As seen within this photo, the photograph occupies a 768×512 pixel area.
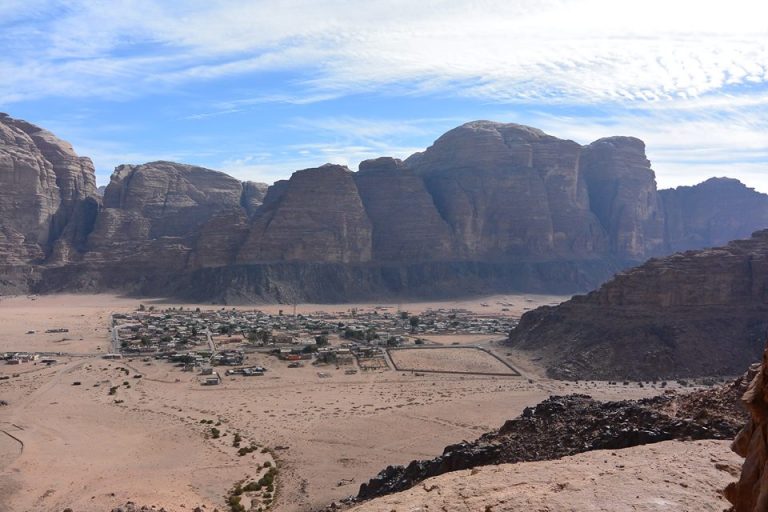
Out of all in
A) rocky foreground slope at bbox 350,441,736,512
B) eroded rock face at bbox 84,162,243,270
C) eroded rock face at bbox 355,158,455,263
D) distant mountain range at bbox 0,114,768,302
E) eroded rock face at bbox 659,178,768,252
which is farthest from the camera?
eroded rock face at bbox 659,178,768,252

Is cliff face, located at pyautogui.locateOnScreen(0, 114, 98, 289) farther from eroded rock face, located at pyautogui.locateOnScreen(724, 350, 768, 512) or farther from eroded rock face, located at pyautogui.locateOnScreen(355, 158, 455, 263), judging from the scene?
eroded rock face, located at pyautogui.locateOnScreen(724, 350, 768, 512)

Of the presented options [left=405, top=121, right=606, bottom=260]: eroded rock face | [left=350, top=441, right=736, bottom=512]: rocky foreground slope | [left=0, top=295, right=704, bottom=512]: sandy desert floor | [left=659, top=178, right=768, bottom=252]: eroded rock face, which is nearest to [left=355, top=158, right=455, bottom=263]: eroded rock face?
[left=405, top=121, right=606, bottom=260]: eroded rock face

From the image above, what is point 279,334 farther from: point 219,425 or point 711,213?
point 711,213

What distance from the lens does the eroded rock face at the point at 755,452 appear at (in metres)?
10.5

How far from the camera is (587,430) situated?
909 inches

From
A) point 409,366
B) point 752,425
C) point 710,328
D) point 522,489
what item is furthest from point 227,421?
point 710,328

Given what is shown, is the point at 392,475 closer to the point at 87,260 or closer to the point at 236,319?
the point at 236,319

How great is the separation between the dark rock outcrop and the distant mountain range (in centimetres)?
10029

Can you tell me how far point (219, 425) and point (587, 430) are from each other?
24198 millimetres

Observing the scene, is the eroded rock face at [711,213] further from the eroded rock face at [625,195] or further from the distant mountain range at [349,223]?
the eroded rock face at [625,195]

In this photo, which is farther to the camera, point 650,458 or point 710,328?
point 710,328

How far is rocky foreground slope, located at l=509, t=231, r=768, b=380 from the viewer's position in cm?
5700

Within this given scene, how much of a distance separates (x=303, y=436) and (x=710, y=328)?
38.8m

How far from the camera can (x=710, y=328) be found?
6009 cm
